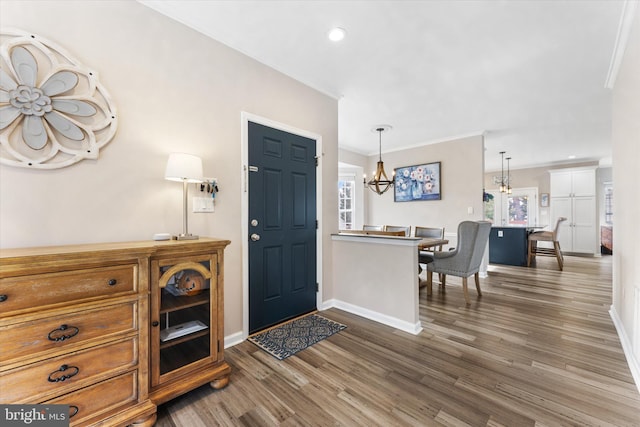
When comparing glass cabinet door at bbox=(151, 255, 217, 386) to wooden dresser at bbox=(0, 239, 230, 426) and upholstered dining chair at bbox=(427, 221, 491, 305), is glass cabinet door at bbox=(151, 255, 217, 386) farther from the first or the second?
upholstered dining chair at bbox=(427, 221, 491, 305)

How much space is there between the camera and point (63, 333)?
1210 mm

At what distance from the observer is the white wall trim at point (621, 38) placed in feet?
6.26

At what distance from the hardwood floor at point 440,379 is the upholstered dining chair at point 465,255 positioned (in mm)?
538

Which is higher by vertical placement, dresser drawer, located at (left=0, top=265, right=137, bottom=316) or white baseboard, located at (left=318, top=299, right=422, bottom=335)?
dresser drawer, located at (left=0, top=265, right=137, bottom=316)

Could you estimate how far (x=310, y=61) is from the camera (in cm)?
263

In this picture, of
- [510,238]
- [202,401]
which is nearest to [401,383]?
[202,401]

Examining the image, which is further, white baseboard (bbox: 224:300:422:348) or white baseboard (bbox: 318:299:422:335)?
white baseboard (bbox: 318:299:422:335)

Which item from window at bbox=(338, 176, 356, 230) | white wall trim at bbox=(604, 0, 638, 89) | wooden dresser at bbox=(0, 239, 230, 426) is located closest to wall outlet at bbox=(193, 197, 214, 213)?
wooden dresser at bbox=(0, 239, 230, 426)

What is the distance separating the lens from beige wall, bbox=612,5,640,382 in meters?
1.88

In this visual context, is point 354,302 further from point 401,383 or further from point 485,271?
point 485,271

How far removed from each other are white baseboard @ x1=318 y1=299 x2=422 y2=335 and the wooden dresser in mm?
1867

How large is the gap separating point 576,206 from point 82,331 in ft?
33.1

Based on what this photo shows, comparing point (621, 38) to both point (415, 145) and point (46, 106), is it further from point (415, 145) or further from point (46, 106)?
point (46, 106)

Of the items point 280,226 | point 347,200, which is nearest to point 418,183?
point 347,200
